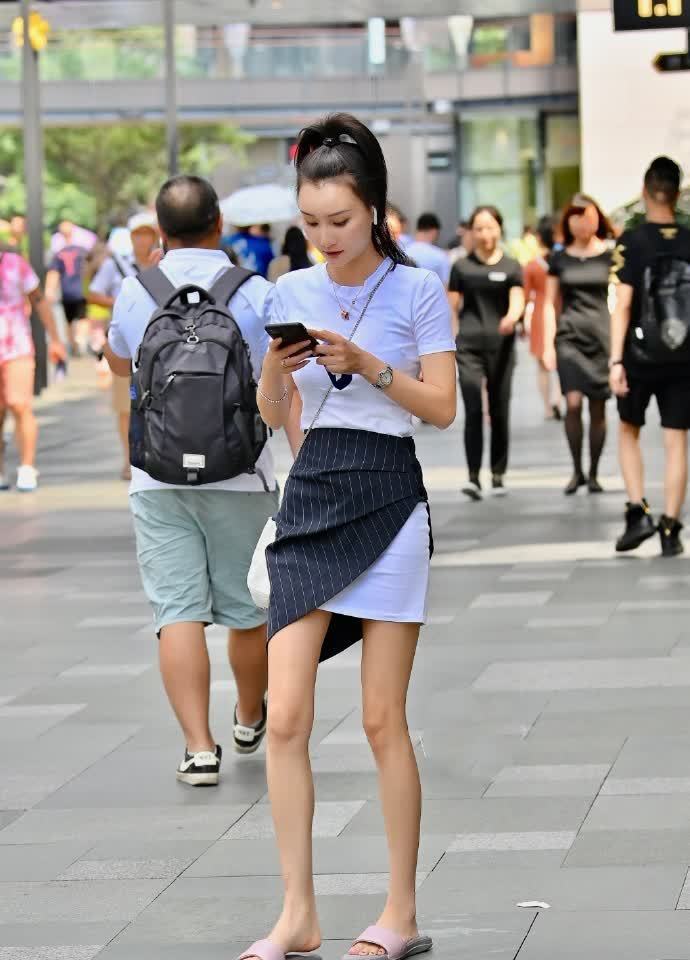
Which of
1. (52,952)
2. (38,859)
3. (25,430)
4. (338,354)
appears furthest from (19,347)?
(338,354)

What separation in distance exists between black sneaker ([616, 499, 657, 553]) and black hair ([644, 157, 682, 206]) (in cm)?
149

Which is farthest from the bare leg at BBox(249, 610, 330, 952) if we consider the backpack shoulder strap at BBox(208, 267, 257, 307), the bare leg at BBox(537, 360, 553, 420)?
the bare leg at BBox(537, 360, 553, 420)

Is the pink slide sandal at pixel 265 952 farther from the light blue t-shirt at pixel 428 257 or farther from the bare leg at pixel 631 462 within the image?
the light blue t-shirt at pixel 428 257

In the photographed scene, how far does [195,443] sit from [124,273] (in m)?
9.41

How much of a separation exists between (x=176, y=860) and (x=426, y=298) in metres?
1.67

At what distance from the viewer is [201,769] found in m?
6.32

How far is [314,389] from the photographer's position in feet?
15.4

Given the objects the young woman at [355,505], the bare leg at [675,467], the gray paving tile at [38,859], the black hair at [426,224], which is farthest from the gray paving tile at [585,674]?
the black hair at [426,224]

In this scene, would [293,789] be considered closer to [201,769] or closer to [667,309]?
[201,769]

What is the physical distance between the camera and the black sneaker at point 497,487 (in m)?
13.7

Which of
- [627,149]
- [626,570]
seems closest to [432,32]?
[627,149]

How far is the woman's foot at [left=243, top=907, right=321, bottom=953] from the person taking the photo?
14.6ft

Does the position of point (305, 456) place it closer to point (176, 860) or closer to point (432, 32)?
point (176, 860)

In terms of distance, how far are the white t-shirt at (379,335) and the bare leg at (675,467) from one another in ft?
19.1
